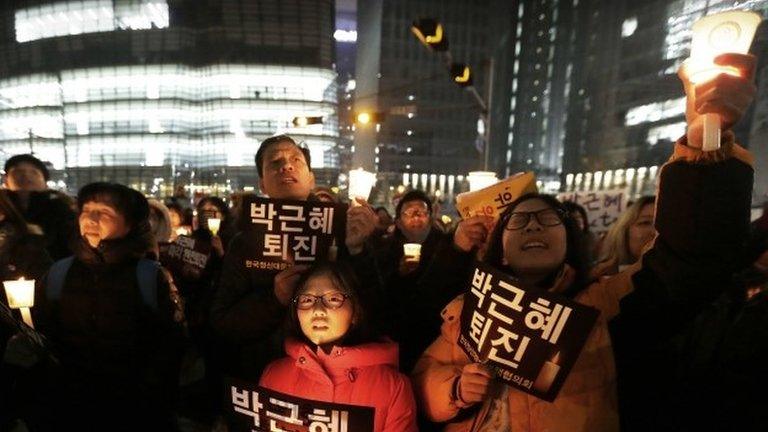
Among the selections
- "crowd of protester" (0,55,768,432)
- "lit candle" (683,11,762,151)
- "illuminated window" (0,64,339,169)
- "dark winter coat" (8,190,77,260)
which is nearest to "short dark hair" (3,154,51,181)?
"dark winter coat" (8,190,77,260)

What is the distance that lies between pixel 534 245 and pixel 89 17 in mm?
80020

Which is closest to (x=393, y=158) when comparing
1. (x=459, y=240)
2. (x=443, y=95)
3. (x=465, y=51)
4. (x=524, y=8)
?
(x=443, y=95)

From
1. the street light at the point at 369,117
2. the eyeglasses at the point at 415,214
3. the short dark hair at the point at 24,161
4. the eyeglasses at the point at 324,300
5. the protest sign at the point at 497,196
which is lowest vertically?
the eyeglasses at the point at 324,300

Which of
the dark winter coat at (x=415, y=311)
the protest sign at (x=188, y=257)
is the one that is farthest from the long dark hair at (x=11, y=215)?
the dark winter coat at (x=415, y=311)

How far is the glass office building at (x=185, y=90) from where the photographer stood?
5894 centimetres

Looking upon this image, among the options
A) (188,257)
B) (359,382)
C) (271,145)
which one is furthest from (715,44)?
(188,257)

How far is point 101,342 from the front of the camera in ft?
8.05

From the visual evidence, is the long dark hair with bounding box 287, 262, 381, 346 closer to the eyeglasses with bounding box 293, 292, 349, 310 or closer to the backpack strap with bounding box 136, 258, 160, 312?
the eyeglasses with bounding box 293, 292, 349, 310

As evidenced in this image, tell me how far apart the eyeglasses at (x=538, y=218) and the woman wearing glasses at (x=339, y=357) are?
729 mm

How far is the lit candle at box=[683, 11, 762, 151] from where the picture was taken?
4.18 feet

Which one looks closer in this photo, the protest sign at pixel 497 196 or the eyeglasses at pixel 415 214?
the protest sign at pixel 497 196

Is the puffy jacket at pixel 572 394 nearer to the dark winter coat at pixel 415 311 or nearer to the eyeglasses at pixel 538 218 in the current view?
the eyeglasses at pixel 538 218

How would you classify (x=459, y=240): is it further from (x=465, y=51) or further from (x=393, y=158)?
(x=465, y=51)

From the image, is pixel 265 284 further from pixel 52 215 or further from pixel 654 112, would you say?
pixel 654 112
